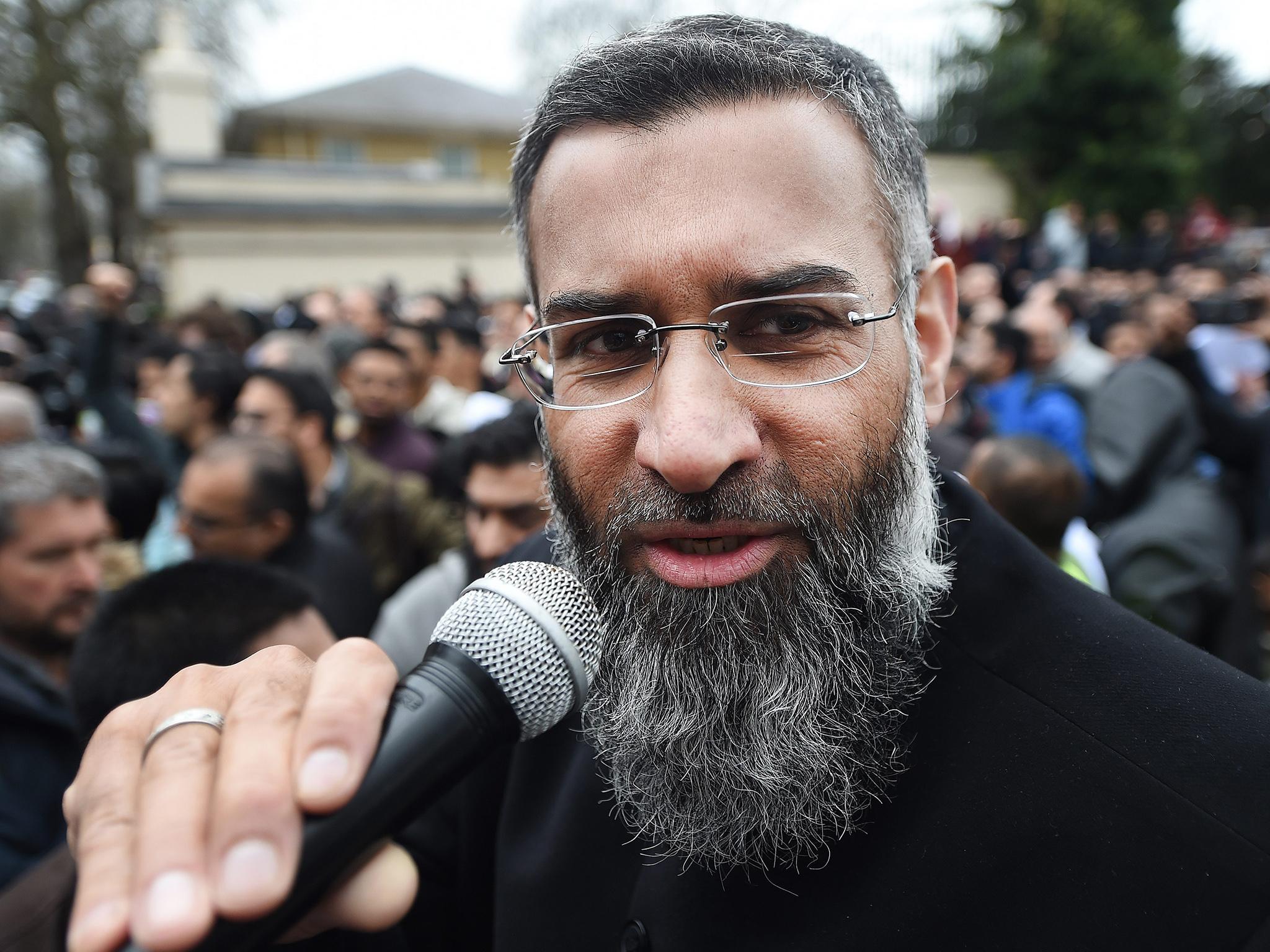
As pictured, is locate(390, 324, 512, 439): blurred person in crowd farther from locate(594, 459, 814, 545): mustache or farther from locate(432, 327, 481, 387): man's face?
locate(594, 459, 814, 545): mustache

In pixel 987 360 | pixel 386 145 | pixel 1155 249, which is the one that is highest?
pixel 386 145

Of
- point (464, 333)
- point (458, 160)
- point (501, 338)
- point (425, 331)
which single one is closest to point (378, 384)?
point (464, 333)

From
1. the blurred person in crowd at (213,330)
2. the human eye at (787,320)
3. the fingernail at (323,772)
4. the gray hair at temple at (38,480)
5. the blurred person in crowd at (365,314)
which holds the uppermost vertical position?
the human eye at (787,320)

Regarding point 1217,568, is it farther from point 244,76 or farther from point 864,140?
point 244,76

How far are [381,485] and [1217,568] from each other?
383 cm

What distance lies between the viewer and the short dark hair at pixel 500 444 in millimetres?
3650

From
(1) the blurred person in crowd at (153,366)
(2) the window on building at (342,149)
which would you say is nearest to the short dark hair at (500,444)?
(1) the blurred person in crowd at (153,366)

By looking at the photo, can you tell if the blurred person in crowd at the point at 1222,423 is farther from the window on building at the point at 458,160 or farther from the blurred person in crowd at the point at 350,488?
the window on building at the point at 458,160

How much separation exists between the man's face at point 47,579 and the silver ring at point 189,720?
2.38 m

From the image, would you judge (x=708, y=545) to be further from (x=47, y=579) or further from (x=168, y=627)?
(x=47, y=579)

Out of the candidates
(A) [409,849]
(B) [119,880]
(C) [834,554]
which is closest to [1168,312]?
(C) [834,554]

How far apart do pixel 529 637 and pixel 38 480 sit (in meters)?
2.72

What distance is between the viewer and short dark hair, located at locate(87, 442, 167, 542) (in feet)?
13.8

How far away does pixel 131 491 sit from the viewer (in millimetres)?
4246
